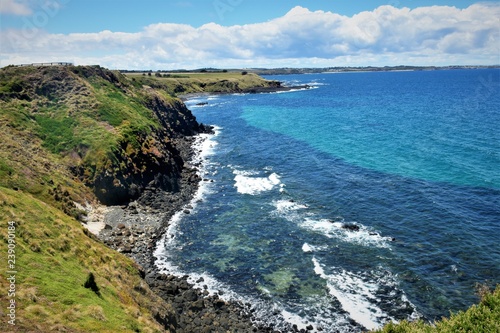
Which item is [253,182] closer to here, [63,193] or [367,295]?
[63,193]

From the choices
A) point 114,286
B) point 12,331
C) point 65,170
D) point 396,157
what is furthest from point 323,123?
point 12,331

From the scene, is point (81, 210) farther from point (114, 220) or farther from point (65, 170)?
point (65, 170)

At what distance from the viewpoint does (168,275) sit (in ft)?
113

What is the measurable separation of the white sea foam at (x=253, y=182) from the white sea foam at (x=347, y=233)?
539 inches

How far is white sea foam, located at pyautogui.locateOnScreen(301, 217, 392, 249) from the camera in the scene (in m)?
39.8

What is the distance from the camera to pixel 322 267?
35625 millimetres

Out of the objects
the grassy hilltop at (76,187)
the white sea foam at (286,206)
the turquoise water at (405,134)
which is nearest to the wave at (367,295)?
the grassy hilltop at (76,187)

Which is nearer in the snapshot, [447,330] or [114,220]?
[447,330]

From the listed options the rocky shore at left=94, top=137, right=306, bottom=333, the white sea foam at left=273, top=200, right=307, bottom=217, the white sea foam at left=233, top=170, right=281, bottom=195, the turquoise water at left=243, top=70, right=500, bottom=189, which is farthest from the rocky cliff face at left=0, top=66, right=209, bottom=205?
the turquoise water at left=243, top=70, right=500, bottom=189

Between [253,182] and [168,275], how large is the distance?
29.7m

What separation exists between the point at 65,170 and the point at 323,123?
89.1 meters

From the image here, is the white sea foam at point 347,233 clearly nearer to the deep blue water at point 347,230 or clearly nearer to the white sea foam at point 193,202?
the deep blue water at point 347,230

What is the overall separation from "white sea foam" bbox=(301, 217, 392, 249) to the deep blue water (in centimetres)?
21

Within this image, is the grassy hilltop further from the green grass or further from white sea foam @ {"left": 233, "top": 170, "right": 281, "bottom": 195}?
white sea foam @ {"left": 233, "top": 170, "right": 281, "bottom": 195}
